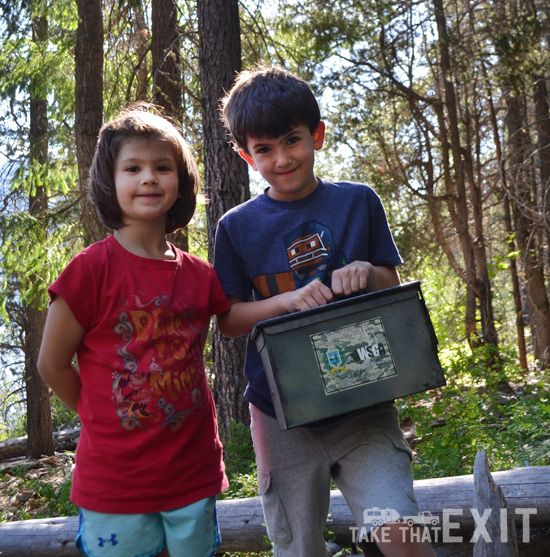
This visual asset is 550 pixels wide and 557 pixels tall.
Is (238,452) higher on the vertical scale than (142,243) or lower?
lower

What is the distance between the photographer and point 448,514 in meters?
3.46

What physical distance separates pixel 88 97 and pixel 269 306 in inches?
278

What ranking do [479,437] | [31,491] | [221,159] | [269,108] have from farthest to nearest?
1. [31,491]
2. [221,159]
3. [479,437]
4. [269,108]

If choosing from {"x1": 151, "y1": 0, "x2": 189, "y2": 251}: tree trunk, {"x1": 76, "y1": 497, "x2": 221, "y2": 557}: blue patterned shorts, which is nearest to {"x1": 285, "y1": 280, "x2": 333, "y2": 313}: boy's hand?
{"x1": 76, "y1": 497, "x2": 221, "y2": 557}: blue patterned shorts

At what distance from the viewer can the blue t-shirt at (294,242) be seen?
237 centimetres

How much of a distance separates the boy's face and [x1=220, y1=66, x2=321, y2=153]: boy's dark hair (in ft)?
0.09

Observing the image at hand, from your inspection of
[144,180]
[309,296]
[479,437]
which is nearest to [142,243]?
[144,180]

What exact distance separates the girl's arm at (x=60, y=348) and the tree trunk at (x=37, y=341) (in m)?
8.79

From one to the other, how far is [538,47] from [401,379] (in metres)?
8.26

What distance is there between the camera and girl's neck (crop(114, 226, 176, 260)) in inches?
94.0

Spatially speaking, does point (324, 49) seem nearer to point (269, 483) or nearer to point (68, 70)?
point (68, 70)

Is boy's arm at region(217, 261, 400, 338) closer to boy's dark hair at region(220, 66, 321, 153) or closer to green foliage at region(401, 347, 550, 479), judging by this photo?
boy's dark hair at region(220, 66, 321, 153)

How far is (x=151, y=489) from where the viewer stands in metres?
2.17

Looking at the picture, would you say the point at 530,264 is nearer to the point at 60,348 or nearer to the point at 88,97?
the point at 88,97
